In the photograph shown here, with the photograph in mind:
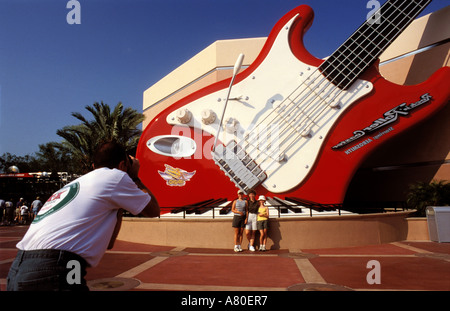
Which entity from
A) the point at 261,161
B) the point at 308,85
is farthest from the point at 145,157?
the point at 308,85

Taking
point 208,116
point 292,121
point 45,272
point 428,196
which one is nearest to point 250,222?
point 292,121

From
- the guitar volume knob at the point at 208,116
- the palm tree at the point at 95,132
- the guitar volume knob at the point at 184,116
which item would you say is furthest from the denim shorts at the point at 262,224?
the palm tree at the point at 95,132

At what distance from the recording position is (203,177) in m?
10.1

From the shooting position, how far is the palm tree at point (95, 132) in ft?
60.5

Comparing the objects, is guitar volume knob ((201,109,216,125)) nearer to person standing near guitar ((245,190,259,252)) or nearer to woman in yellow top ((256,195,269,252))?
person standing near guitar ((245,190,259,252))

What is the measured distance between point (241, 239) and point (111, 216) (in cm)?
636

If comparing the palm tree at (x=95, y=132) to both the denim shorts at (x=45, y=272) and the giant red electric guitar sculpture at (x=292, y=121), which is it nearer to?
the giant red electric guitar sculpture at (x=292, y=121)

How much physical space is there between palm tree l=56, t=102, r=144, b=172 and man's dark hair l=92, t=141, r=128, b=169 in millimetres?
17458

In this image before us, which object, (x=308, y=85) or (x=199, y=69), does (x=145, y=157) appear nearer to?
(x=308, y=85)

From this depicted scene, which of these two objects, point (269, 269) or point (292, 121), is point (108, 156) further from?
point (292, 121)

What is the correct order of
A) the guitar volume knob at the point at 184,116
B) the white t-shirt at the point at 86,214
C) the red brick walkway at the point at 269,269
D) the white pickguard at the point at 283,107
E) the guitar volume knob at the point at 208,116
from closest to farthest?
the white t-shirt at the point at 86,214
the red brick walkway at the point at 269,269
the white pickguard at the point at 283,107
the guitar volume knob at the point at 208,116
the guitar volume knob at the point at 184,116

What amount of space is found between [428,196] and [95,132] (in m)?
18.1

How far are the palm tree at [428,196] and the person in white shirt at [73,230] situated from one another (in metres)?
10.7

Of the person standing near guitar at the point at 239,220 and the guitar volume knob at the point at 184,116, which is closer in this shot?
the person standing near guitar at the point at 239,220
